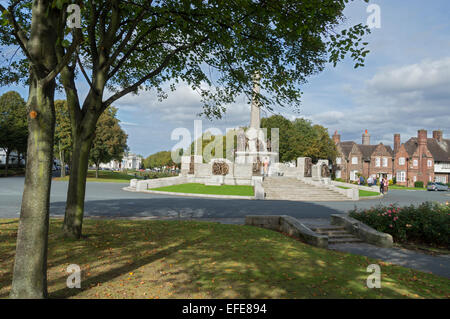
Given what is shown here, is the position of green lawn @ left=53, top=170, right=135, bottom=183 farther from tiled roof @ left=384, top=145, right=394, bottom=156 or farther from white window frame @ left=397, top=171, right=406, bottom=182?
tiled roof @ left=384, top=145, right=394, bottom=156

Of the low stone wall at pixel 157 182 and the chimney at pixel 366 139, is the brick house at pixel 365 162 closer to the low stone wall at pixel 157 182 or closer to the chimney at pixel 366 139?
the chimney at pixel 366 139

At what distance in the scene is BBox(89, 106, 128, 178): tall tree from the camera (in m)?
49.6

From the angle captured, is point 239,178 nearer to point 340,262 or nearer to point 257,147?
point 257,147

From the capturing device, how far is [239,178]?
33031mm

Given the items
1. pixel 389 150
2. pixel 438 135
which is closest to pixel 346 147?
pixel 389 150

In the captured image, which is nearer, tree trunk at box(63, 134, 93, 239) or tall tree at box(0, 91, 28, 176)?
tree trunk at box(63, 134, 93, 239)

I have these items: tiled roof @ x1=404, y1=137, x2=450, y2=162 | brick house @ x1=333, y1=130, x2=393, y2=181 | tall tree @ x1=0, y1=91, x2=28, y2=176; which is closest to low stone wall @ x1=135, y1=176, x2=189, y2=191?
tall tree @ x1=0, y1=91, x2=28, y2=176

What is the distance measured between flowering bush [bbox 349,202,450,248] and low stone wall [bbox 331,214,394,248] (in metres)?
0.72

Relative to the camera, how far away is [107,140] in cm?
5038

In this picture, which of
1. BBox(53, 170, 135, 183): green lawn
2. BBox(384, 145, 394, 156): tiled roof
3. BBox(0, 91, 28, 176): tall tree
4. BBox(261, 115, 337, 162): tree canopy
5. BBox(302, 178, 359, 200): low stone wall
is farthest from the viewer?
BBox(384, 145, 394, 156): tiled roof

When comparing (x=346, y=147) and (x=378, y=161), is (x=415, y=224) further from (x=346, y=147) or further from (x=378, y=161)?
(x=346, y=147)

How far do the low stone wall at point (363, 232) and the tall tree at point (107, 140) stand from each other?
44206 mm

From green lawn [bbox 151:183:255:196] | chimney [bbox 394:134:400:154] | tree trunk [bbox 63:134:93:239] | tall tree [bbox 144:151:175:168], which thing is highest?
chimney [bbox 394:134:400:154]
